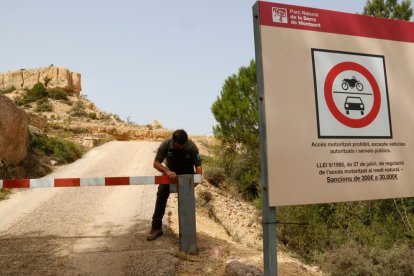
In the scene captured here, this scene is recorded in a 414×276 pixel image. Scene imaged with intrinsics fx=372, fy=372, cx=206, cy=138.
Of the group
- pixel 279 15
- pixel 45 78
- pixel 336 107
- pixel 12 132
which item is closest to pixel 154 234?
pixel 336 107

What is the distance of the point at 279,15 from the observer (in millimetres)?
2646

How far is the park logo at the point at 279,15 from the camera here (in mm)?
2633

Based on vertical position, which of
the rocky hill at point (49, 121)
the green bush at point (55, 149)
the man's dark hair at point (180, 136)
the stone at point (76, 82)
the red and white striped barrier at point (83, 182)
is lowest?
the red and white striped barrier at point (83, 182)

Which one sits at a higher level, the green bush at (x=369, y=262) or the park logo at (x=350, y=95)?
the park logo at (x=350, y=95)

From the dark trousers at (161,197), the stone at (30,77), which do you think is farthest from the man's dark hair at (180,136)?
the stone at (30,77)

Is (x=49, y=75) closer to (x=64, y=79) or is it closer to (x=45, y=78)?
(x=45, y=78)

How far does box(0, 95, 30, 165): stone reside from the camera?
971cm

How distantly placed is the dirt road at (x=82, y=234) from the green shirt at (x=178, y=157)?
3.59 ft

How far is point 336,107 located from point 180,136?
2.36 m

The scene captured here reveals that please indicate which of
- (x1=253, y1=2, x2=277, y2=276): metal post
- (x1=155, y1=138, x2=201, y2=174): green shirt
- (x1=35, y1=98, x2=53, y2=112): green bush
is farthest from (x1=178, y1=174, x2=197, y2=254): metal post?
(x1=35, y1=98, x2=53, y2=112): green bush

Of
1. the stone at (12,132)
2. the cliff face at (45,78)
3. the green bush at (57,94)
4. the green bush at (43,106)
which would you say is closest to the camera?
the stone at (12,132)

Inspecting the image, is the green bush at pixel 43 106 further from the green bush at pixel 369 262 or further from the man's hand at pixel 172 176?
the green bush at pixel 369 262

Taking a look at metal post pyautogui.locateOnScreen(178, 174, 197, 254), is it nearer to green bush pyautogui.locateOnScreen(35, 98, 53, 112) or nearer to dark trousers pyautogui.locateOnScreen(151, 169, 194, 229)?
dark trousers pyautogui.locateOnScreen(151, 169, 194, 229)

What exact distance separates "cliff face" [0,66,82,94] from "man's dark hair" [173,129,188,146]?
181ft
